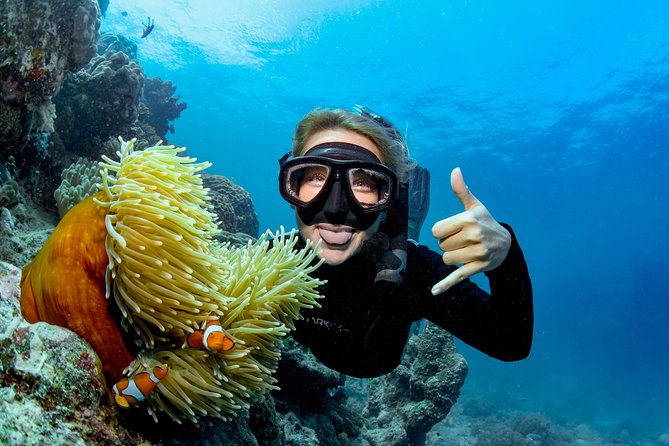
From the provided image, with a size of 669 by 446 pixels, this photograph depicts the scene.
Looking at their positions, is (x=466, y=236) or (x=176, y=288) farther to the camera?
(x=466, y=236)

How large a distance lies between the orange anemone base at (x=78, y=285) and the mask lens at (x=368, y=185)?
67.0 inches

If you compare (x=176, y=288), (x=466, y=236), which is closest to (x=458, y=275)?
(x=466, y=236)

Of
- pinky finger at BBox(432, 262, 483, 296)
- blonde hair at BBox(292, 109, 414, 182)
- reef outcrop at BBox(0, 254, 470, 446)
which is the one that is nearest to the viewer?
reef outcrop at BBox(0, 254, 470, 446)

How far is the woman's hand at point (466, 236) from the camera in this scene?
184 centimetres

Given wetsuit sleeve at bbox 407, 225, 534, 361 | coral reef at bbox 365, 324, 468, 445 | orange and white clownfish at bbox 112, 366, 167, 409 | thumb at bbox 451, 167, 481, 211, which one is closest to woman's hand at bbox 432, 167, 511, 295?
thumb at bbox 451, 167, 481, 211

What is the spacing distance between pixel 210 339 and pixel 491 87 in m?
35.1

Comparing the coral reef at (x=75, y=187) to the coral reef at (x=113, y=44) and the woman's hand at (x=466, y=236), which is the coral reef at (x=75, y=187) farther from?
the coral reef at (x=113, y=44)

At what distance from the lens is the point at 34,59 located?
3.71 metres

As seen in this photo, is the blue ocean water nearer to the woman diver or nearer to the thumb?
the woman diver

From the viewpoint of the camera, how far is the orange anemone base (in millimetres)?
1359

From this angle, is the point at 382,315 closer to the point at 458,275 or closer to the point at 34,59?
the point at 458,275

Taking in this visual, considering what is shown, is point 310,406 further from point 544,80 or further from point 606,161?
point 606,161

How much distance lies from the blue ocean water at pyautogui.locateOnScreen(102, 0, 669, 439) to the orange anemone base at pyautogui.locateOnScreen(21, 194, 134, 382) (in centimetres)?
2774

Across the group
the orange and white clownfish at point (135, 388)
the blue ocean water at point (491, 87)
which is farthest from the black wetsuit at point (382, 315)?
the blue ocean water at point (491, 87)
